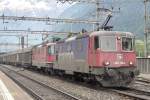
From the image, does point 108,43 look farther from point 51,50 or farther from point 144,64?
point 51,50

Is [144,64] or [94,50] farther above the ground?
[94,50]

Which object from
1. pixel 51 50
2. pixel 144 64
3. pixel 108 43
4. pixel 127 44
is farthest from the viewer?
pixel 51 50

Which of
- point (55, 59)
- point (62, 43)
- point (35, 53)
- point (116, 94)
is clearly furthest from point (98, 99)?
point (35, 53)

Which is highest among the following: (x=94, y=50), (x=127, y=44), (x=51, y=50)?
(x=127, y=44)

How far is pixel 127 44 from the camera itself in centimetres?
2198

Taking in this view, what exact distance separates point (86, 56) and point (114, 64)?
1.97 meters

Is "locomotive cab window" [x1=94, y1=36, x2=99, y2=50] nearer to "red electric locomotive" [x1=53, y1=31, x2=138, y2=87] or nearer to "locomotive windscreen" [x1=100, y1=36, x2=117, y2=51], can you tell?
"red electric locomotive" [x1=53, y1=31, x2=138, y2=87]

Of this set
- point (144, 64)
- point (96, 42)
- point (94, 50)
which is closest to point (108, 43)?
point (96, 42)

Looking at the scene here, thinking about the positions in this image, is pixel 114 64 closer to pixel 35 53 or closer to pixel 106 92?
pixel 106 92

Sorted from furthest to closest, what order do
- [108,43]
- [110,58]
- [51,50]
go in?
[51,50] → [108,43] → [110,58]

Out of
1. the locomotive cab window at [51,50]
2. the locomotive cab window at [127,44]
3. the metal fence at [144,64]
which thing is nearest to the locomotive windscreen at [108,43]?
the locomotive cab window at [127,44]

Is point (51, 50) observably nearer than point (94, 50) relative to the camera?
No

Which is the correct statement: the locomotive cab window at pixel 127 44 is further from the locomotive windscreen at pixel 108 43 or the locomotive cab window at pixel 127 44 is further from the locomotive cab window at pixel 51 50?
the locomotive cab window at pixel 51 50

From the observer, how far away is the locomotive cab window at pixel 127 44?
21.8m
